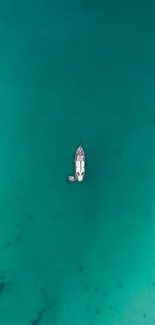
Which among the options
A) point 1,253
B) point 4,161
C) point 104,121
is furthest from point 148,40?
point 1,253

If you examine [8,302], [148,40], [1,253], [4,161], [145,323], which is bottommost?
[145,323]

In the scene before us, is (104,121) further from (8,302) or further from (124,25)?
(8,302)

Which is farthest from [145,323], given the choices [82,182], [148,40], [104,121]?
[148,40]

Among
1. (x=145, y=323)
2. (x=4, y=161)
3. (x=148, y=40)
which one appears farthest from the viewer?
(x=145, y=323)

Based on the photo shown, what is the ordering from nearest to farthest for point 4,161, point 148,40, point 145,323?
1. point 4,161
2. point 148,40
3. point 145,323

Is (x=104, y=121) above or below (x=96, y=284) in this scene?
above

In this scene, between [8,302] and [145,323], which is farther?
[145,323]

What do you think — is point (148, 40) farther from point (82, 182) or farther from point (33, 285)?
point (33, 285)
